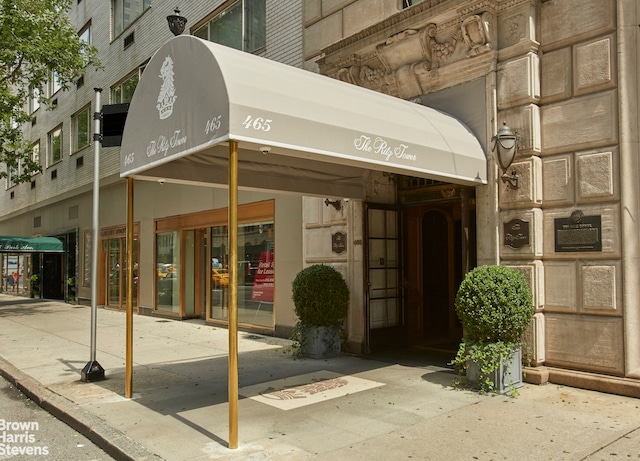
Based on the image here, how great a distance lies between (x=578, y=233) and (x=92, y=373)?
686 cm

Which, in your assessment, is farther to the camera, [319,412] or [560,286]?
[560,286]

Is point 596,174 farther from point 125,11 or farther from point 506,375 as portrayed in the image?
point 125,11

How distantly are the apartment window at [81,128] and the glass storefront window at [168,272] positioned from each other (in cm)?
847

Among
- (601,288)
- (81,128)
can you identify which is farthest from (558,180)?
(81,128)

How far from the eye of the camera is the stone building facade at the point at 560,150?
6398 millimetres

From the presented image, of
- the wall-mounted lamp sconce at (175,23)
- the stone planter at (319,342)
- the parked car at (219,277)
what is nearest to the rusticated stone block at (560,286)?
the stone planter at (319,342)

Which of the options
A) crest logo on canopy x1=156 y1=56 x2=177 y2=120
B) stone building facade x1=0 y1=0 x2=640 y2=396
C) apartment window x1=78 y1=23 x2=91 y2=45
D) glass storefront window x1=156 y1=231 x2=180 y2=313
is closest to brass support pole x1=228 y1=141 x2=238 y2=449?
crest logo on canopy x1=156 y1=56 x2=177 y2=120

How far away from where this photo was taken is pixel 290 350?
9.80 m

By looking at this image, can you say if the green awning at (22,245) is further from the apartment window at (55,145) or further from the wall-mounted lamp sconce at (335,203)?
the wall-mounted lamp sconce at (335,203)

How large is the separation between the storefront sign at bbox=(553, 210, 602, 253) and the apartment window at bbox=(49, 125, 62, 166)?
23.7 m

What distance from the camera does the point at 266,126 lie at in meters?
5.30

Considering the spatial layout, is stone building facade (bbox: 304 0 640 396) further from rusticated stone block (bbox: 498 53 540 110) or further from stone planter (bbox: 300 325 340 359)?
stone planter (bbox: 300 325 340 359)

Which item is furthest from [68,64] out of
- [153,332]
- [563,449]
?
[563,449]

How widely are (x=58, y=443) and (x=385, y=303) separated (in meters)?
5.64
